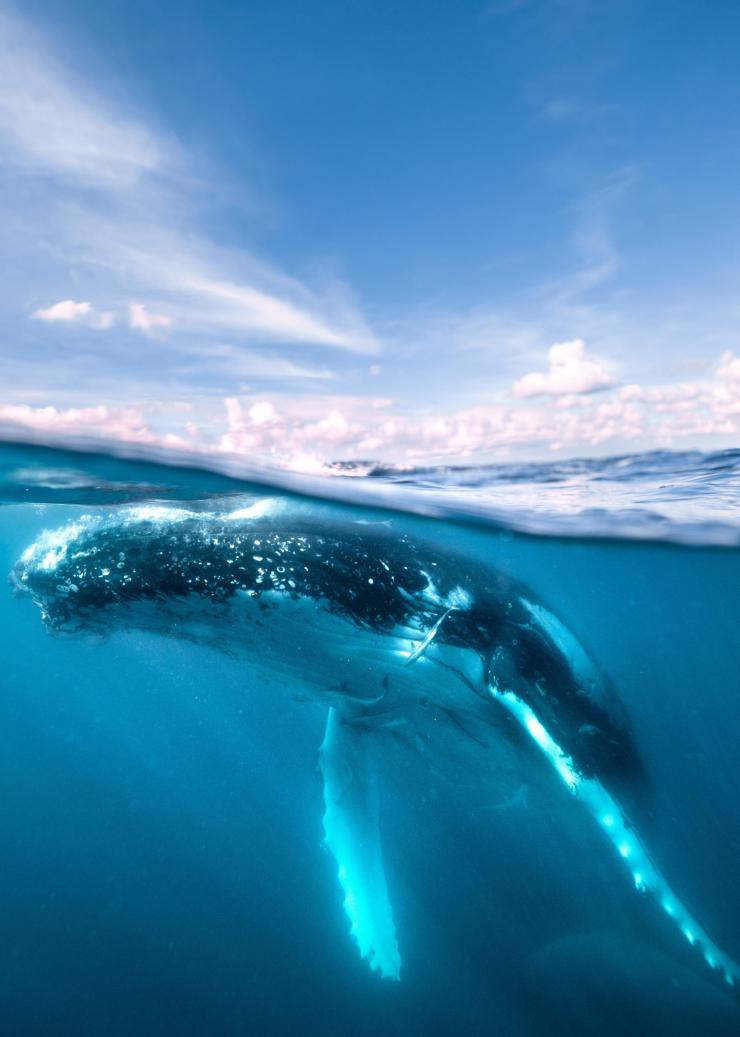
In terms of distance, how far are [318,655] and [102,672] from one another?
16.3 m

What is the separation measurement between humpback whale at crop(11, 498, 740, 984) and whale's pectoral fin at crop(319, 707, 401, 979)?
1.0 inches

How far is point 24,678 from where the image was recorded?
82.5 feet

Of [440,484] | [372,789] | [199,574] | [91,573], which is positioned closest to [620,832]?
[372,789]

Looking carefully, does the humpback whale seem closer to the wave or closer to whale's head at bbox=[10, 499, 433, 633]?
whale's head at bbox=[10, 499, 433, 633]

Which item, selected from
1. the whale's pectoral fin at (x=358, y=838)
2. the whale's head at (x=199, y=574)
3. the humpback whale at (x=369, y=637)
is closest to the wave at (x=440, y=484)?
the humpback whale at (x=369, y=637)

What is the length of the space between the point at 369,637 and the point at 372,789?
316 cm

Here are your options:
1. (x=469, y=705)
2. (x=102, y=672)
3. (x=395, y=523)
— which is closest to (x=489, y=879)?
(x=469, y=705)

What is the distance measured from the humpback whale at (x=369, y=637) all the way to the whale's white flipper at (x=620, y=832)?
0.02 meters

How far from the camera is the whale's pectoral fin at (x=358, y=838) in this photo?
774cm

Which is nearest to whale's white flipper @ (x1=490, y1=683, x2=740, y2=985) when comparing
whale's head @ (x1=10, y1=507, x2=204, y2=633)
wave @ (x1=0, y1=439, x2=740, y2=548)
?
whale's head @ (x1=10, y1=507, x2=204, y2=633)

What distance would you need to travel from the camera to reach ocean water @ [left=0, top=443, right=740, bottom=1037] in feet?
23.2

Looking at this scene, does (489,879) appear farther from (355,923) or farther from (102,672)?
(102,672)

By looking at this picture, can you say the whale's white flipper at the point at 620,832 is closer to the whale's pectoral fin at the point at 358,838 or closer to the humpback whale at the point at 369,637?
the humpback whale at the point at 369,637

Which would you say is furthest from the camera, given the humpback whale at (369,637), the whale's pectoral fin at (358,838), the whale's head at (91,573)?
the whale's pectoral fin at (358,838)
